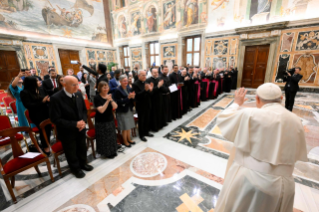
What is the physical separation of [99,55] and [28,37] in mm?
5457

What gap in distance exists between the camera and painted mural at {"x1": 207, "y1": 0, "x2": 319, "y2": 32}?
311 inches

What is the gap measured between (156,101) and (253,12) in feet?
31.7

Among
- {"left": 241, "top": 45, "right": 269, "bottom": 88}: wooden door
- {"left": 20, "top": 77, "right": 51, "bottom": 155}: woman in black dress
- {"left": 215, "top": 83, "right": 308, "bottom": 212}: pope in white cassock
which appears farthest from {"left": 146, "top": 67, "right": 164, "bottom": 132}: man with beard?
{"left": 241, "top": 45, "right": 269, "bottom": 88}: wooden door

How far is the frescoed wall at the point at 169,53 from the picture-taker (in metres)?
12.6

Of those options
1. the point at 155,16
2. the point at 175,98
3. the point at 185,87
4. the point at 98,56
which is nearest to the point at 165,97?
the point at 175,98

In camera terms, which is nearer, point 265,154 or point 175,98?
point 265,154

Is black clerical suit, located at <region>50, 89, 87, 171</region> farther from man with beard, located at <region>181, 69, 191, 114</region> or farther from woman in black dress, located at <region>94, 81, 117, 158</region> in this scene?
man with beard, located at <region>181, 69, 191, 114</region>

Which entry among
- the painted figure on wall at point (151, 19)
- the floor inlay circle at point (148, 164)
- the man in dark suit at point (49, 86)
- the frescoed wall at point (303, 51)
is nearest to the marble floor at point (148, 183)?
the floor inlay circle at point (148, 164)

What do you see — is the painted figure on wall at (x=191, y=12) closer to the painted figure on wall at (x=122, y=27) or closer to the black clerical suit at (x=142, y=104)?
the painted figure on wall at (x=122, y=27)

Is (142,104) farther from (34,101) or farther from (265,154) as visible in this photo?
(265,154)

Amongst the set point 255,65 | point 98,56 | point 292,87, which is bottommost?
point 292,87

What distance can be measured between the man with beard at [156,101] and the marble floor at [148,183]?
0.75m

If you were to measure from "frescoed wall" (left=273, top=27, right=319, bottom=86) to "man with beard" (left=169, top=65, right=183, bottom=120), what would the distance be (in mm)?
7868

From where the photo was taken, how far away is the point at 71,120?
2377mm
